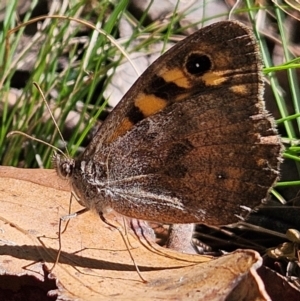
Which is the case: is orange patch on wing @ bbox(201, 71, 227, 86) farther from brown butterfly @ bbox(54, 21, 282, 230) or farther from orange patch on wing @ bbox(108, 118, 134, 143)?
orange patch on wing @ bbox(108, 118, 134, 143)

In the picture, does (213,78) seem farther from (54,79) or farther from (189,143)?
(54,79)

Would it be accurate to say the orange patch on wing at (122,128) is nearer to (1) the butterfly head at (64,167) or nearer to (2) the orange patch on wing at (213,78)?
(1) the butterfly head at (64,167)

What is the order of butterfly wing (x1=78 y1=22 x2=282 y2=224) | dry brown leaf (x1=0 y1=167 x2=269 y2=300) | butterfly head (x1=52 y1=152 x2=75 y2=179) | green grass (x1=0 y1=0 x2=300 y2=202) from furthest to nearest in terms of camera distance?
green grass (x1=0 y1=0 x2=300 y2=202) → butterfly head (x1=52 y1=152 x2=75 y2=179) → butterfly wing (x1=78 y1=22 x2=282 y2=224) → dry brown leaf (x1=0 y1=167 x2=269 y2=300)

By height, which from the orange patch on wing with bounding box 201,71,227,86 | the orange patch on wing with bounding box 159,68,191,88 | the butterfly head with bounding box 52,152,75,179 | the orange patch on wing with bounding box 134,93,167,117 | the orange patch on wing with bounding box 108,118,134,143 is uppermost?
→ the orange patch on wing with bounding box 201,71,227,86

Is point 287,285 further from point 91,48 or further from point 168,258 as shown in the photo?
point 91,48

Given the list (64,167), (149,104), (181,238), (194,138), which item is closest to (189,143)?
(194,138)

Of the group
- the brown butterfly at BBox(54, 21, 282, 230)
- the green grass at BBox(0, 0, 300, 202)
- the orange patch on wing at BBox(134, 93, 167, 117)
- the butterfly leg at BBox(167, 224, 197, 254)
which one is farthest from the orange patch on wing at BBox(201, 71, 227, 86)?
the green grass at BBox(0, 0, 300, 202)

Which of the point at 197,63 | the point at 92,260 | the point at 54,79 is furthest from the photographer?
the point at 54,79

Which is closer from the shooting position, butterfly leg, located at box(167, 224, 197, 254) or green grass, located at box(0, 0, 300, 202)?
butterfly leg, located at box(167, 224, 197, 254)
